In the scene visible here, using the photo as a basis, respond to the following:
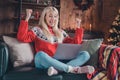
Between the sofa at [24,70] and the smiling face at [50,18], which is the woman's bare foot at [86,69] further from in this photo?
the smiling face at [50,18]

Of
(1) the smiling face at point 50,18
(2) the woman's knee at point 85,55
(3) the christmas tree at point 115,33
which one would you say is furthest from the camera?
(3) the christmas tree at point 115,33

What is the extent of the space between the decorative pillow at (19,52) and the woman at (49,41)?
82 mm

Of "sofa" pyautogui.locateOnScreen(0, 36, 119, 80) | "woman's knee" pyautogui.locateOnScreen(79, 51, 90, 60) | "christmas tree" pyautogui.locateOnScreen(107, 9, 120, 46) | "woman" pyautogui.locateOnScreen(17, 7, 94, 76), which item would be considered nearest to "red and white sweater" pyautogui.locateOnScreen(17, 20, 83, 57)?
"woman" pyautogui.locateOnScreen(17, 7, 94, 76)

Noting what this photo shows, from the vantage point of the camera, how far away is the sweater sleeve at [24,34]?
2959mm

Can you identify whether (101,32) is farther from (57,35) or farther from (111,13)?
(57,35)

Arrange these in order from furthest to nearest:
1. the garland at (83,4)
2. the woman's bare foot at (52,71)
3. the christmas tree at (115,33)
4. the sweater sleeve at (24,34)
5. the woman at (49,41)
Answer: the garland at (83,4) < the christmas tree at (115,33) < the sweater sleeve at (24,34) < the woman at (49,41) < the woman's bare foot at (52,71)

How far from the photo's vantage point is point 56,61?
106 inches

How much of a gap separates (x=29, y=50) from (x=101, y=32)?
10.1ft

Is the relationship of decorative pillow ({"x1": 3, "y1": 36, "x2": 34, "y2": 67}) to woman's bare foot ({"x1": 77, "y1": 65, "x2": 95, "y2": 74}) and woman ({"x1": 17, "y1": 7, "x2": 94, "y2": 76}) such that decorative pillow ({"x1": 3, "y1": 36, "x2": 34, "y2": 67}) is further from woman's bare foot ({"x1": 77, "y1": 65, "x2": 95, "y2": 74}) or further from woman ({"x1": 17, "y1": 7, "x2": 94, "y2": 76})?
woman's bare foot ({"x1": 77, "y1": 65, "x2": 95, "y2": 74})

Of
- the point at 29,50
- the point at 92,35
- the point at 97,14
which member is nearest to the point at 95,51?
the point at 29,50

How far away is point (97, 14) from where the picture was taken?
5883mm

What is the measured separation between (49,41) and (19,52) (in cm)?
44

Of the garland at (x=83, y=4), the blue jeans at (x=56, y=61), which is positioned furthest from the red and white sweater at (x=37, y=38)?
the garland at (x=83, y=4)

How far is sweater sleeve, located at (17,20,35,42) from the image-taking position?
2.96 meters
